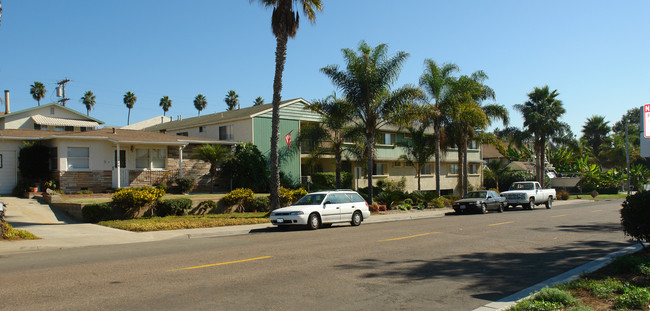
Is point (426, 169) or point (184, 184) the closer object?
point (184, 184)

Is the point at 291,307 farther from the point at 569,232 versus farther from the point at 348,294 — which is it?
the point at 569,232

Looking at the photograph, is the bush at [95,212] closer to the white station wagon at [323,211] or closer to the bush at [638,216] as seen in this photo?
the white station wagon at [323,211]

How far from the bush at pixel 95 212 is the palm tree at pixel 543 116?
38.4 meters

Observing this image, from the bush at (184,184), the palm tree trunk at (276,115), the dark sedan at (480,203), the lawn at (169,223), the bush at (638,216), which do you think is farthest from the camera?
the bush at (184,184)

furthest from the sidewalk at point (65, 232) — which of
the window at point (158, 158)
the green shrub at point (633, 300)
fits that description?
the green shrub at point (633, 300)

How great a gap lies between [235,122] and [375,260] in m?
26.9

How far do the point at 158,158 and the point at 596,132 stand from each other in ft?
236

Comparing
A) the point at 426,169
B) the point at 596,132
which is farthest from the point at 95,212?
the point at 596,132

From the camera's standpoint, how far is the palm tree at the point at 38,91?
226ft

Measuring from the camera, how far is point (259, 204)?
82.4 ft

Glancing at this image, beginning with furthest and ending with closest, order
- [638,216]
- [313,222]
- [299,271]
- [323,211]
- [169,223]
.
Result: [169,223]
[323,211]
[313,222]
[638,216]
[299,271]

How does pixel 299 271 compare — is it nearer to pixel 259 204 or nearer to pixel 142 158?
pixel 259 204

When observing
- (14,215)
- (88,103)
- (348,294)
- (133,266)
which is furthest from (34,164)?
(88,103)

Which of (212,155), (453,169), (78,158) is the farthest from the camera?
(453,169)
